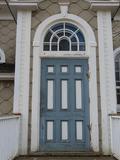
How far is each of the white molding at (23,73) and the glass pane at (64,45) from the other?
0.95 m

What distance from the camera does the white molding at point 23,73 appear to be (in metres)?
6.45

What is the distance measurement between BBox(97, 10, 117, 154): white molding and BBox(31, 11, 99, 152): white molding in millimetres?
187

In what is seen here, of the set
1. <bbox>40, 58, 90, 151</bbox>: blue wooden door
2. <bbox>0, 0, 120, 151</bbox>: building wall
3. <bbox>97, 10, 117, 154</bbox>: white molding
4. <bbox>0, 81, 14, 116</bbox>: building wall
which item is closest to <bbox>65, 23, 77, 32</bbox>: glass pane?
<bbox>0, 0, 120, 151</bbox>: building wall

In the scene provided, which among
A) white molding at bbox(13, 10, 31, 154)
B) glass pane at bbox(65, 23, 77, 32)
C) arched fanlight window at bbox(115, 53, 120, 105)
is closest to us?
white molding at bbox(13, 10, 31, 154)

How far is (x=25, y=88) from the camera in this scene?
6.68 metres

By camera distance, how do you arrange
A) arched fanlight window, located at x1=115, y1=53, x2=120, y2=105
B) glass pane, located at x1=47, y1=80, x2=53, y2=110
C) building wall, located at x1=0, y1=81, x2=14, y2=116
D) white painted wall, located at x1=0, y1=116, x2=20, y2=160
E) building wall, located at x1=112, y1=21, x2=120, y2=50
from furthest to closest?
building wall, located at x1=112, y1=21, x2=120, y2=50 → arched fanlight window, located at x1=115, y1=53, x2=120, y2=105 → building wall, located at x1=0, y1=81, x2=14, y2=116 → glass pane, located at x1=47, y1=80, x2=53, y2=110 → white painted wall, located at x1=0, y1=116, x2=20, y2=160

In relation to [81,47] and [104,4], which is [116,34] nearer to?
[104,4]

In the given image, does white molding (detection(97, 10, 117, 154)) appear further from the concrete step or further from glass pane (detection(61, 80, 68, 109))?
glass pane (detection(61, 80, 68, 109))

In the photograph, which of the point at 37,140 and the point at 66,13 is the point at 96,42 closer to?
the point at 66,13

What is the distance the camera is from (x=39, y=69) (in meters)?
6.87

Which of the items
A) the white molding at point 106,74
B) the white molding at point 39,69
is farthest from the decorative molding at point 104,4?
the white molding at point 39,69

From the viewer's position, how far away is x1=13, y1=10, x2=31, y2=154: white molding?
6453 mm

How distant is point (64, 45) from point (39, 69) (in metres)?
1.04

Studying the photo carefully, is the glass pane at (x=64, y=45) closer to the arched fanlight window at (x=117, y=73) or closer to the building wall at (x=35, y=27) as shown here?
the building wall at (x=35, y=27)
